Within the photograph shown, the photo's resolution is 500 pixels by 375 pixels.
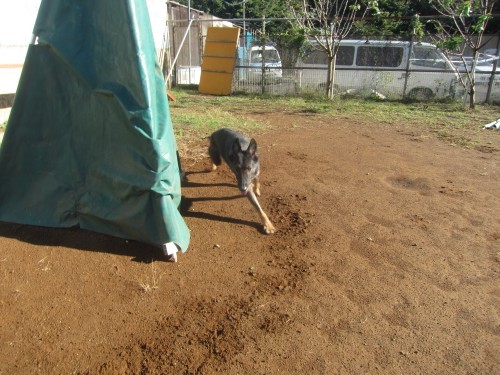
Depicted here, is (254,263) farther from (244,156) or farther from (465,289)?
(465,289)

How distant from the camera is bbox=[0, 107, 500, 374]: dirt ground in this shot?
2.59m

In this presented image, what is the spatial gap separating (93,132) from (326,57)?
39.7 feet

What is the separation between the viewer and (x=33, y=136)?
409 cm

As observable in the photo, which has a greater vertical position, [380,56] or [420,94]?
[380,56]

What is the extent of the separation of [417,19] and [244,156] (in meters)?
10.8

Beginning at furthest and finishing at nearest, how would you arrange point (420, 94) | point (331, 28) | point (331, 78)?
point (420, 94) → point (331, 78) → point (331, 28)

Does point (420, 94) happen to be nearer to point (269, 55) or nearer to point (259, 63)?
point (269, 55)

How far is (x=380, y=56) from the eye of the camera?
44.7 ft

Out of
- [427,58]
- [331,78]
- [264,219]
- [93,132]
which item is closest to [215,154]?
[264,219]

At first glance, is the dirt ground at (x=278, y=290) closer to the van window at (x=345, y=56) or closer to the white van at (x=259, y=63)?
the van window at (x=345, y=56)

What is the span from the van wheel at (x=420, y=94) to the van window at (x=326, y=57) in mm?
2488

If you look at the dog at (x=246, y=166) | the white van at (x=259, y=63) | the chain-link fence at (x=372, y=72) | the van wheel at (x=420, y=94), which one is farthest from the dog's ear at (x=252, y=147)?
the van wheel at (x=420, y=94)

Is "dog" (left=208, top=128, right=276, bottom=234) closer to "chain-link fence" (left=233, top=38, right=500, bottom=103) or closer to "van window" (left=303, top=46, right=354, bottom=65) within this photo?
"chain-link fence" (left=233, top=38, right=500, bottom=103)

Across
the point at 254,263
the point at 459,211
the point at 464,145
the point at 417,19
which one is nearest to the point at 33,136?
the point at 254,263
